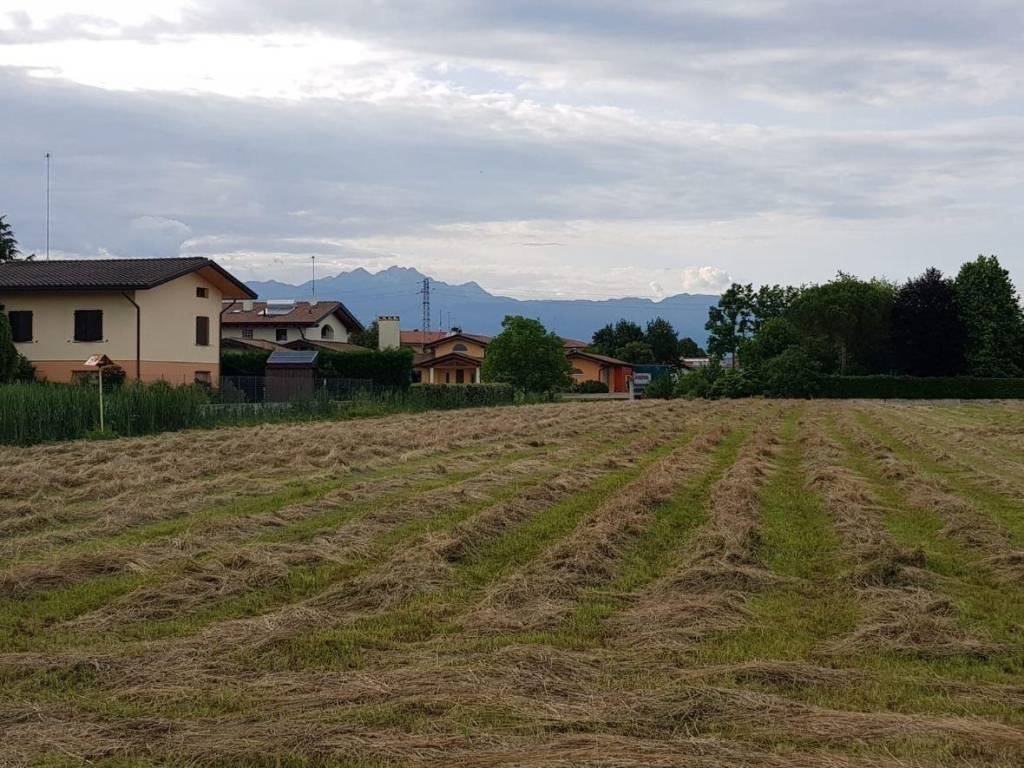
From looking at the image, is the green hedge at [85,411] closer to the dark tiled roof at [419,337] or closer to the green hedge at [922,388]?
the green hedge at [922,388]

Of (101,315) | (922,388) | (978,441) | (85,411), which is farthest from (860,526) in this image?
(922,388)

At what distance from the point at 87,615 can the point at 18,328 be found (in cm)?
3711

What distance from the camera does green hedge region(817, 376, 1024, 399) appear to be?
221 feet

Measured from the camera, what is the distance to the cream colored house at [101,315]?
134 feet

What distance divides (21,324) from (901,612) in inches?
1582

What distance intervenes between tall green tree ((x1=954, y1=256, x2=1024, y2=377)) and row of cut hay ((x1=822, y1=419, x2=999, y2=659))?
221 ft

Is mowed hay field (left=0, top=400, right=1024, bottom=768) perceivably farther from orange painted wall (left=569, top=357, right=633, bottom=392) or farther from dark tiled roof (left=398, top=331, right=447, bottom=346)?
dark tiled roof (left=398, top=331, right=447, bottom=346)

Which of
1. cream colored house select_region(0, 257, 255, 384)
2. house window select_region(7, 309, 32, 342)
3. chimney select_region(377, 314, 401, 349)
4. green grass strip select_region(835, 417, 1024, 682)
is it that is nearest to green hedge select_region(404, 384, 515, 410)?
cream colored house select_region(0, 257, 255, 384)

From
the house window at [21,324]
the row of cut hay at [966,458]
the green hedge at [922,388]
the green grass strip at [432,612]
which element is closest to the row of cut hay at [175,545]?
the green grass strip at [432,612]

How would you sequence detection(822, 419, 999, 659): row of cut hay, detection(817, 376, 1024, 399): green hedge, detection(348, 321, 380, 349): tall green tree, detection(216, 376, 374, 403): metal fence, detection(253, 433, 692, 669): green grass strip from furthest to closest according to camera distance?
detection(348, 321, 380, 349): tall green tree → detection(817, 376, 1024, 399): green hedge → detection(216, 376, 374, 403): metal fence → detection(822, 419, 999, 659): row of cut hay → detection(253, 433, 692, 669): green grass strip

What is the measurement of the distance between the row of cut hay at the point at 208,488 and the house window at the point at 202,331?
1993 cm

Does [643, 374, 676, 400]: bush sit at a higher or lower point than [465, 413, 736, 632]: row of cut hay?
higher

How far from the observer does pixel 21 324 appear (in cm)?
4166

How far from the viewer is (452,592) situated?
9.31 metres
